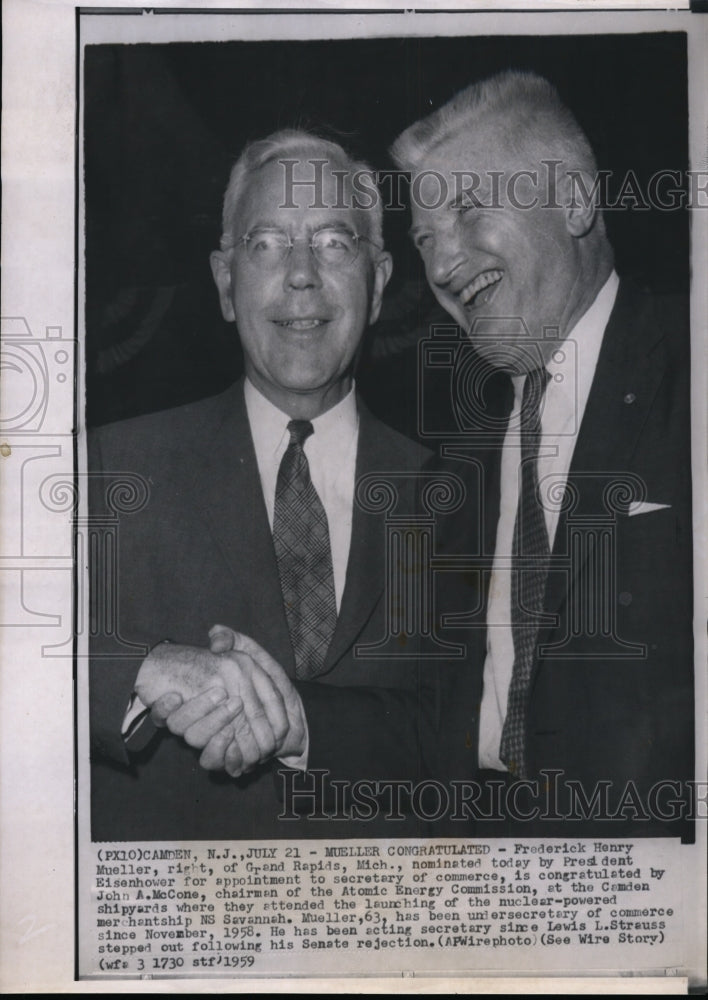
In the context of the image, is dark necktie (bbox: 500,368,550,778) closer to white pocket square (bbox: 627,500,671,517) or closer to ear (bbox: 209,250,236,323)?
white pocket square (bbox: 627,500,671,517)

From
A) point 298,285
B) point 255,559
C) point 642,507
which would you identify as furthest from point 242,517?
point 642,507

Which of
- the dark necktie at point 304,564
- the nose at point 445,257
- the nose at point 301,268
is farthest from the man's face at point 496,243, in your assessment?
the dark necktie at point 304,564

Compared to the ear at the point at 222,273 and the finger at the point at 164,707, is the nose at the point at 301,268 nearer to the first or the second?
the ear at the point at 222,273

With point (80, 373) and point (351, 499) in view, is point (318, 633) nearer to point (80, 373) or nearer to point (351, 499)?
point (351, 499)

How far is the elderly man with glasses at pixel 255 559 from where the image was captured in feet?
6.90

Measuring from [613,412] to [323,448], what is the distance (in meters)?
0.80

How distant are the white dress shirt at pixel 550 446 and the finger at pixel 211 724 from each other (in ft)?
2.31

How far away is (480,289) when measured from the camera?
83.9 inches

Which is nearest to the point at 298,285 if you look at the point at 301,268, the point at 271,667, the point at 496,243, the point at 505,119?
the point at 301,268

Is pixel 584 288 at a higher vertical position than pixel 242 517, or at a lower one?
higher

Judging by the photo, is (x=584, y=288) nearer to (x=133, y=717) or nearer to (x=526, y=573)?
(x=526, y=573)

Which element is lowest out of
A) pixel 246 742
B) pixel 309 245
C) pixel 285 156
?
pixel 246 742

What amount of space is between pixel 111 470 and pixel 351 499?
0.67 m

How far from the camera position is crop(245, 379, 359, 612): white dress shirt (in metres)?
2.14
